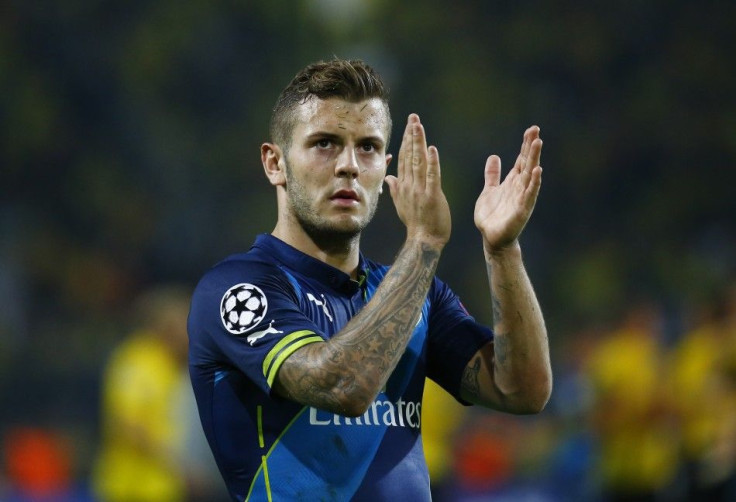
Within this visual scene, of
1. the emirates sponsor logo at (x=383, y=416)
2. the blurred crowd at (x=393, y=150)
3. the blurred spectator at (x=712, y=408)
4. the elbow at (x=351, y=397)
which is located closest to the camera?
the elbow at (x=351, y=397)

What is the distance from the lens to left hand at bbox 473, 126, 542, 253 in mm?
2791

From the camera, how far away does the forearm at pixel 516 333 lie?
2855 mm

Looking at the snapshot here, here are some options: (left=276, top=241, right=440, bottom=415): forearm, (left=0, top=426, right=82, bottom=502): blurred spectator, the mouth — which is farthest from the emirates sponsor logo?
(left=0, top=426, right=82, bottom=502): blurred spectator

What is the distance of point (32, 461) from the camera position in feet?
26.6

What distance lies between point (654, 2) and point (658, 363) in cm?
527

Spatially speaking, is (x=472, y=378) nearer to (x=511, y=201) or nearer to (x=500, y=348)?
(x=500, y=348)

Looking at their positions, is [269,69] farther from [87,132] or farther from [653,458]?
[653,458]

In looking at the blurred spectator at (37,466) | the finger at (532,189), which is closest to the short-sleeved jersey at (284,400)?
the finger at (532,189)

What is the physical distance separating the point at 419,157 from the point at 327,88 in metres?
0.34

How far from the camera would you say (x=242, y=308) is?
264 centimetres

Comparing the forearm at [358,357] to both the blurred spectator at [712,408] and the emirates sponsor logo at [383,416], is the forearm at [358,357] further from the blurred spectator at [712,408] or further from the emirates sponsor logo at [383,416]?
the blurred spectator at [712,408]

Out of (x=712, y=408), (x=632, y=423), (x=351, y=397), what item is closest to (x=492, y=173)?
(x=351, y=397)

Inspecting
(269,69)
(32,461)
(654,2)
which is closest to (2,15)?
(269,69)

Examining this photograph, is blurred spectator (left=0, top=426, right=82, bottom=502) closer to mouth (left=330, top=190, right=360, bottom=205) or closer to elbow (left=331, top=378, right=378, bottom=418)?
mouth (left=330, top=190, right=360, bottom=205)
